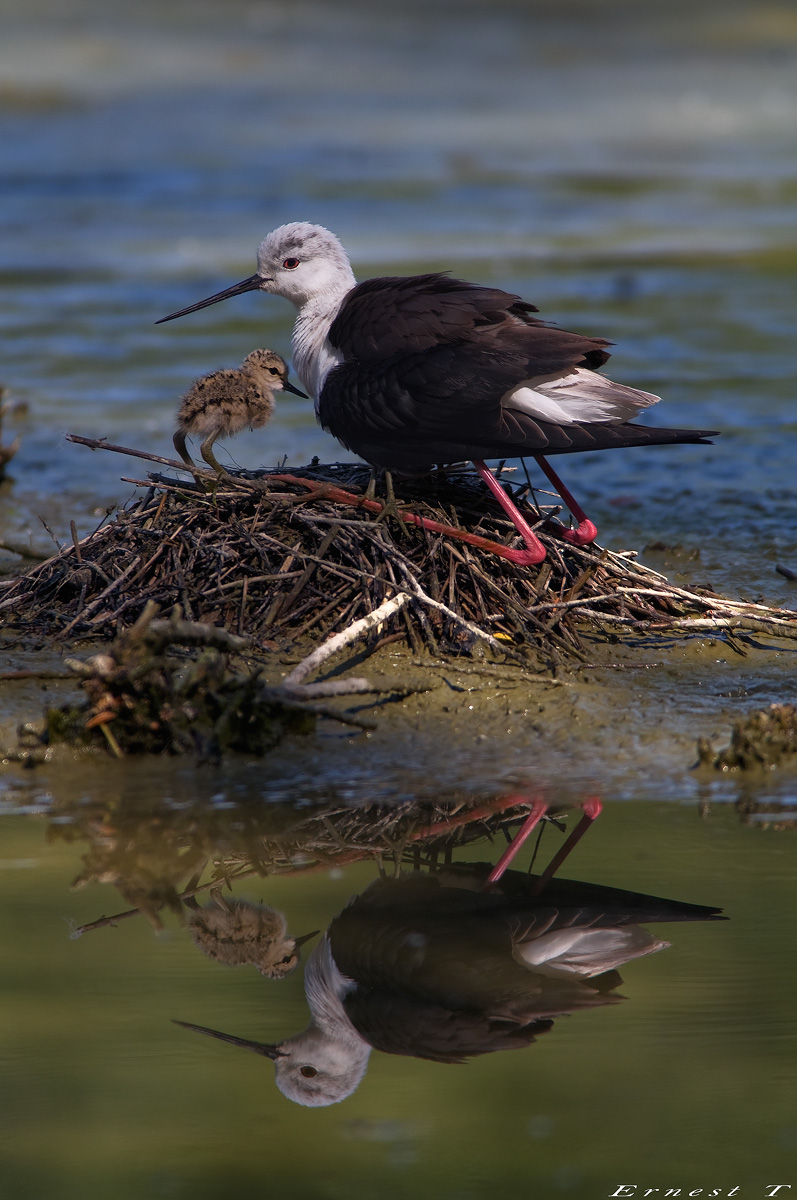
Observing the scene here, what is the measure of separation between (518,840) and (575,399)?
1946 mm

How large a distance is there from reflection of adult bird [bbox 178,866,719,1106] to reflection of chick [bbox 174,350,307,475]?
2.72 m

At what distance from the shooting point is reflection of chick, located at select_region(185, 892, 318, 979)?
3941mm

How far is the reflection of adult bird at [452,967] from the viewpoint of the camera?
352 centimetres

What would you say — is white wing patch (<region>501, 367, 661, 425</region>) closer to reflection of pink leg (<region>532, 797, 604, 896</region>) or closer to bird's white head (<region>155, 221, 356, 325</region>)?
bird's white head (<region>155, 221, 356, 325</region>)

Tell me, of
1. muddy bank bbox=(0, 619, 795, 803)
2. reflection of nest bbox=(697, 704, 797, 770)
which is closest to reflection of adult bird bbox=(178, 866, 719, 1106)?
muddy bank bbox=(0, 619, 795, 803)

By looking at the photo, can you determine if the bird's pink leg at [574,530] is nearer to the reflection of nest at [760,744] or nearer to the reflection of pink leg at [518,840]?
the reflection of nest at [760,744]

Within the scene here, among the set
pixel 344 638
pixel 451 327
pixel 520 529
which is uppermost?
pixel 451 327

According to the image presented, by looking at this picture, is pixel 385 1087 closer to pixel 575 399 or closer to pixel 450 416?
pixel 450 416

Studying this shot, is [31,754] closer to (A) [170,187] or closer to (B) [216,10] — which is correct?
(A) [170,187]

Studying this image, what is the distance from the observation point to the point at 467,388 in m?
5.70

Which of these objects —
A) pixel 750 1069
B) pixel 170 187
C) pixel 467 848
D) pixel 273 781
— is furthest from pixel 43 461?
pixel 170 187

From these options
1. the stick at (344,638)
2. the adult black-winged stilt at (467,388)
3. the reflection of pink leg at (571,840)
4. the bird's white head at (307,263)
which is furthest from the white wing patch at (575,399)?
the reflection of pink leg at (571,840)

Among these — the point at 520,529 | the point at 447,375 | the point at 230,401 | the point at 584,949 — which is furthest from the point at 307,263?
the point at 584,949

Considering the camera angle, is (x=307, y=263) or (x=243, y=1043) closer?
(x=243, y=1043)
